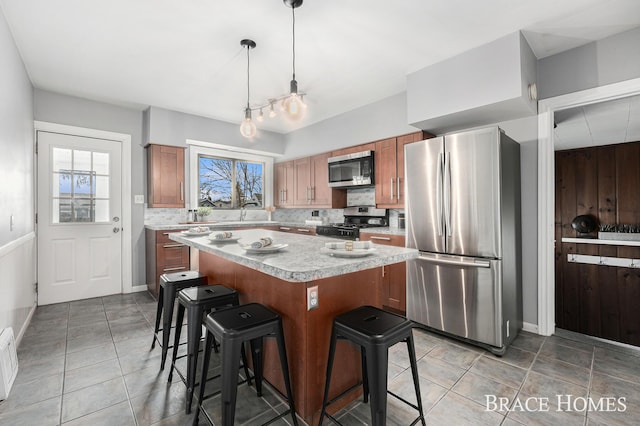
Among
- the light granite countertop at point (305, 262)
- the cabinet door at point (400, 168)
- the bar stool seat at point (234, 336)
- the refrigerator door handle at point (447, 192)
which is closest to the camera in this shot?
the light granite countertop at point (305, 262)

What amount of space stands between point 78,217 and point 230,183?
223 cm

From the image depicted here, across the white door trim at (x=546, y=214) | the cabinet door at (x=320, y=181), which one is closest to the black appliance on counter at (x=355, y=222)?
the cabinet door at (x=320, y=181)

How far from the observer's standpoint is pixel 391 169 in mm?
Answer: 3688

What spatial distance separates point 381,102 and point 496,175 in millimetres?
1984

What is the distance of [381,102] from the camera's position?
3.88m

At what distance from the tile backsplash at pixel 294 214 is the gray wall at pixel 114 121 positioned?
21 cm

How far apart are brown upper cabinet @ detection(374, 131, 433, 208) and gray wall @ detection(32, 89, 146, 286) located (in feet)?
11.2

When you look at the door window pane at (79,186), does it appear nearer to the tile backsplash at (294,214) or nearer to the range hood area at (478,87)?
the tile backsplash at (294,214)

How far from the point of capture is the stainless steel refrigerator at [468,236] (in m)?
2.41

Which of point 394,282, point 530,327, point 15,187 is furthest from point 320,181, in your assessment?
point 15,187

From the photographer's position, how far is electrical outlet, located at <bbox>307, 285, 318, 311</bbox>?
1.50 metres

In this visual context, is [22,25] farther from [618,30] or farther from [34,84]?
[618,30]

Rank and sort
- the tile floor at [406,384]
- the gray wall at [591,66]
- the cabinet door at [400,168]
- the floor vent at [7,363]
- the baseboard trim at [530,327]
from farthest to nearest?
the cabinet door at [400,168] → the baseboard trim at [530,327] → the gray wall at [591,66] → the floor vent at [7,363] → the tile floor at [406,384]

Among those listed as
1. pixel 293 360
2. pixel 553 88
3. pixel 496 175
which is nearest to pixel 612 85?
pixel 553 88
